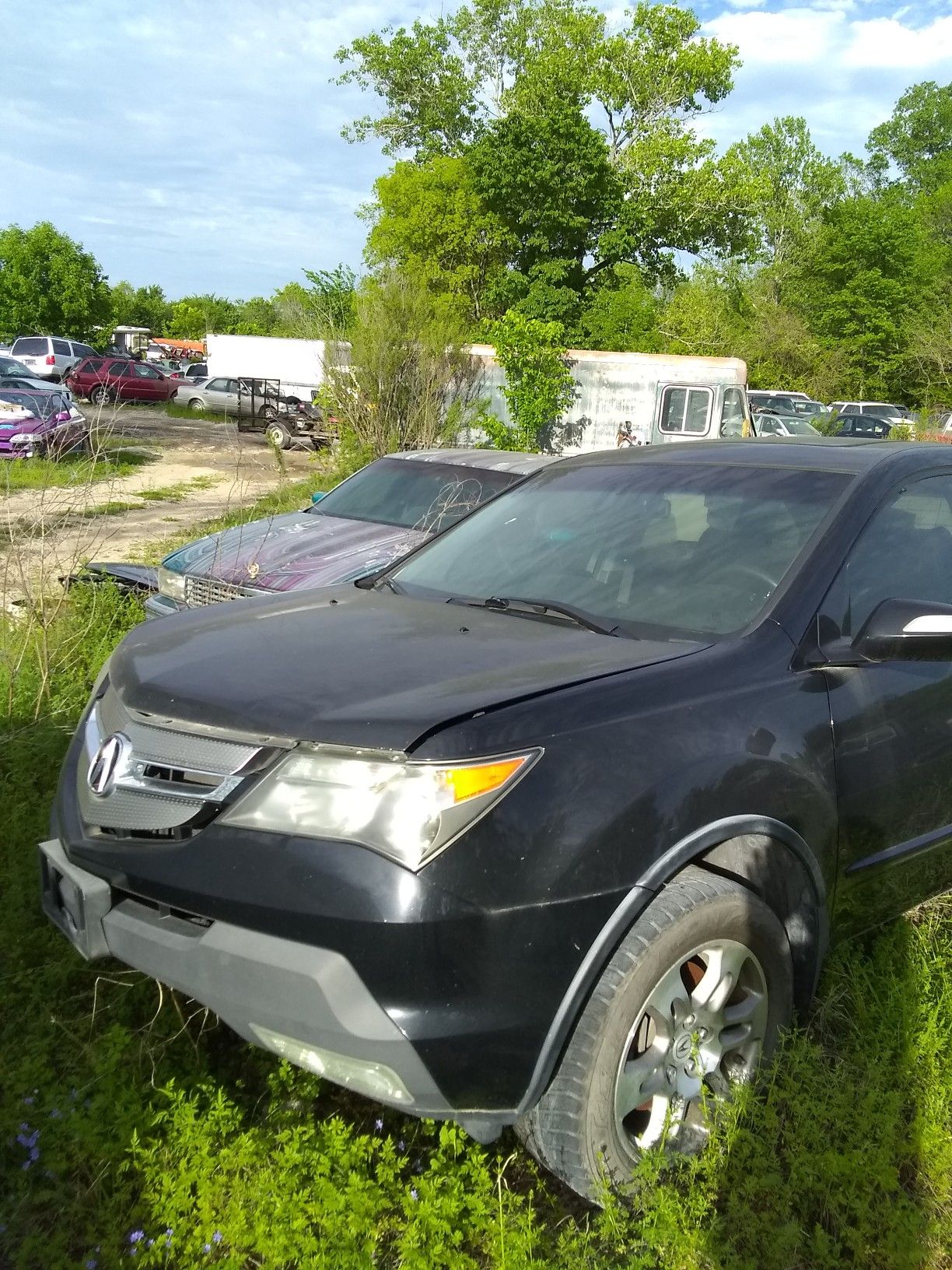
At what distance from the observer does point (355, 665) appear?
246cm

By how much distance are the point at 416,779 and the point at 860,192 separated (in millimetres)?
71785

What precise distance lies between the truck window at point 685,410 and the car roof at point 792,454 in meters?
15.1

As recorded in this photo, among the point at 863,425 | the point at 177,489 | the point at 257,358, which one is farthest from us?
the point at 257,358

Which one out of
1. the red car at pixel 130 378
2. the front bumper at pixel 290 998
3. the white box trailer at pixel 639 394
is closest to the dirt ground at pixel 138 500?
the red car at pixel 130 378

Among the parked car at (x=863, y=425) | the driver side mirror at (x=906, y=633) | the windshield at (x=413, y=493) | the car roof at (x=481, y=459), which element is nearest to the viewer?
the driver side mirror at (x=906, y=633)

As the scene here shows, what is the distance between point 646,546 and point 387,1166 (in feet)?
5.93

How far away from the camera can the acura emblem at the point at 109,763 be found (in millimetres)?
2383

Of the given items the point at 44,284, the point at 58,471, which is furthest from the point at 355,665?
the point at 44,284

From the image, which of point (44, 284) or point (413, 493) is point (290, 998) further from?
point (44, 284)

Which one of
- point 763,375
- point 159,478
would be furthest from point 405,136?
point 159,478

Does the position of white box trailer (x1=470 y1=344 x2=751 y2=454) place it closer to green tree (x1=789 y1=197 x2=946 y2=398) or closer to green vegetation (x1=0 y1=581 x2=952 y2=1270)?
green vegetation (x1=0 y1=581 x2=952 y2=1270)

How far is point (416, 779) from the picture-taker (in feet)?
6.63

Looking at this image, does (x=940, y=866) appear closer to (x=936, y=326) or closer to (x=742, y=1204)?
(x=742, y=1204)

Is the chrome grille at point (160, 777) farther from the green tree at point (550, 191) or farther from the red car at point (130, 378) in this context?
the green tree at point (550, 191)
